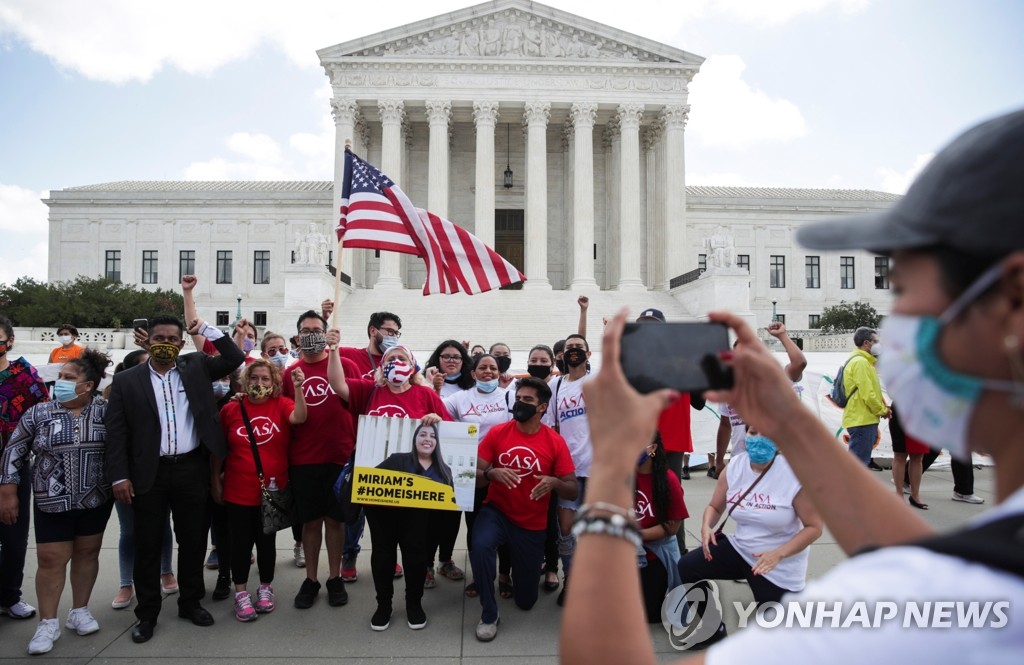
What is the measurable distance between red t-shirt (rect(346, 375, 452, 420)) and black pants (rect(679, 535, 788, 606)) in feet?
7.32

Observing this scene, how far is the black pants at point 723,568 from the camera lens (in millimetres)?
4156

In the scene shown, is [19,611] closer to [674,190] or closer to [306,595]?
[306,595]

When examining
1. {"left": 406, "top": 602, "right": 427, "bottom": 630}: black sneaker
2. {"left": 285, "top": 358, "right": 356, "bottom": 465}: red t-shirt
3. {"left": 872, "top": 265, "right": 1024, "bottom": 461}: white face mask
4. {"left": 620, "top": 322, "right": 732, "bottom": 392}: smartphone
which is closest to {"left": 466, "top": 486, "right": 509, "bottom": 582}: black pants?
{"left": 406, "top": 602, "right": 427, "bottom": 630}: black sneaker

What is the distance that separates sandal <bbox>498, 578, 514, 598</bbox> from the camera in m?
5.34

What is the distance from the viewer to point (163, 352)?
498cm

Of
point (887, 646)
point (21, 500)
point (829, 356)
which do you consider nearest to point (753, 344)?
point (887, 646)

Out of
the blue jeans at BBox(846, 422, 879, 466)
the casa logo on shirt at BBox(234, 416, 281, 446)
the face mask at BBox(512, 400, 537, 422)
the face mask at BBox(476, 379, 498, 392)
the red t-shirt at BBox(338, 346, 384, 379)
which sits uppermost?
the red t-shirt at BBox(338, 346, 384, 379)

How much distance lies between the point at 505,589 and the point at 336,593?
1.35m

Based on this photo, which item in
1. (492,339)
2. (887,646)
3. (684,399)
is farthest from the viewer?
(492,339)

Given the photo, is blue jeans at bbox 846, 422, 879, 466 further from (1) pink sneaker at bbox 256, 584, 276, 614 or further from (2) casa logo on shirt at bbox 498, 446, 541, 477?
(1) pink sneaker at bbox 256, 584, 276, 614

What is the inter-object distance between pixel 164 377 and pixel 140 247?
49813 mm

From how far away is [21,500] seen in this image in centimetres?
519

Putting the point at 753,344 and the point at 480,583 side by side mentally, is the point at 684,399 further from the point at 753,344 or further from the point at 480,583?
the point at 753,344

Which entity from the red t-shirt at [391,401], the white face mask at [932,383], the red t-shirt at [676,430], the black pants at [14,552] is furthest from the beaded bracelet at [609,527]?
the red t-shirt at [676,430]
